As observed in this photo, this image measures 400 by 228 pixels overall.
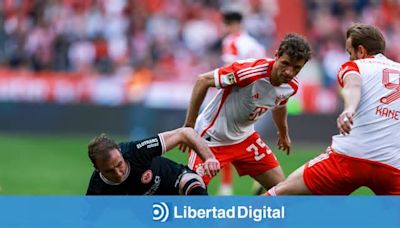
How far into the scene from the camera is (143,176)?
7.65 m

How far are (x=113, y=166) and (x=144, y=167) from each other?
0.37 m

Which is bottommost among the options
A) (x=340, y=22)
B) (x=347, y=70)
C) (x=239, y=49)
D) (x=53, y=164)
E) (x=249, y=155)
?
(x=347, y=70)

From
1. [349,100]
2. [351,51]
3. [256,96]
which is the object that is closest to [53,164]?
[256,96]

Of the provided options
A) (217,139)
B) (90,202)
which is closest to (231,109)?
(217,139)

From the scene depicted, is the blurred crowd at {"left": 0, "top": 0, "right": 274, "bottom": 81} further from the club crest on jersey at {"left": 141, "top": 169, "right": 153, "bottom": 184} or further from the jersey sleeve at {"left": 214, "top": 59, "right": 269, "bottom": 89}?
the club crest on jersey at {"left": 141, "top": 169, "right": 153, "bottom": 184}

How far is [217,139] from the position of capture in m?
8.94

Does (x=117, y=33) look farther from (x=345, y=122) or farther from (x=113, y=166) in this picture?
(x=345, y=122)

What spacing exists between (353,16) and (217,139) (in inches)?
634

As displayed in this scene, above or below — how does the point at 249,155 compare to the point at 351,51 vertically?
above

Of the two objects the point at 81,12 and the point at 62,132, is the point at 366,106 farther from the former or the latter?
the point at 81,12

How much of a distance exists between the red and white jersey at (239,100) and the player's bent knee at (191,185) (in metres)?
0.86

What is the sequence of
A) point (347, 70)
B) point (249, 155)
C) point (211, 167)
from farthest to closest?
point (249, 155) < point (211, 167) < point (347, 70)

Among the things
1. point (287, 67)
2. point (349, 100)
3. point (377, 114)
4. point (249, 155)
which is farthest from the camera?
point (249, 155)

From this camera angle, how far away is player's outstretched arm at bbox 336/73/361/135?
21.1ft
